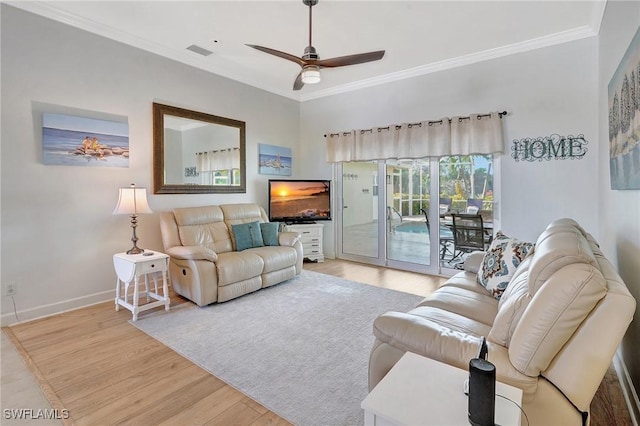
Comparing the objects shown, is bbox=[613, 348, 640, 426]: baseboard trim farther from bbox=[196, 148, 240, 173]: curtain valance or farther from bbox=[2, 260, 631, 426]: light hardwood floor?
bbox=[196, 148, 240, 173]: curtain valance

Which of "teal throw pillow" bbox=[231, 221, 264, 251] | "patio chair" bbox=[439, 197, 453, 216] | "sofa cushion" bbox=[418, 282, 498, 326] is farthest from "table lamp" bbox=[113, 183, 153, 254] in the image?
"patio chair" bbox=[439, 197, 453, 216]

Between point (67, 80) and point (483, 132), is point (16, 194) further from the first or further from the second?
point (483, 132)

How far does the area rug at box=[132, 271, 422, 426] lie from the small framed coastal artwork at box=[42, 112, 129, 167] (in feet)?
6.01

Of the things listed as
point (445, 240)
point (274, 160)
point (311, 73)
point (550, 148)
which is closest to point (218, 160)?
point (274, 160)

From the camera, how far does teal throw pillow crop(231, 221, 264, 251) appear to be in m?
4.26

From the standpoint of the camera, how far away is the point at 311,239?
558 centimetres

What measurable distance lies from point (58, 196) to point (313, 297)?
2920 mm

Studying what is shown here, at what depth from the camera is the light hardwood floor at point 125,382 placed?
1.82m

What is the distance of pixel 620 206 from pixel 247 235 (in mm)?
3771

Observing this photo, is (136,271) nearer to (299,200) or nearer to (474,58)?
(299,200)

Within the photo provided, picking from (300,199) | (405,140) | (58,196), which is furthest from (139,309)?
(405,140)

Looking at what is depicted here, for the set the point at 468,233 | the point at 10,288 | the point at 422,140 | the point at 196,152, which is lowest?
the point at 10,288

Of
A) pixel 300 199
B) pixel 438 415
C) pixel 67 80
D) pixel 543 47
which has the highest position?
pixel 543 47

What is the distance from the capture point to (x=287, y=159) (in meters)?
5.98
